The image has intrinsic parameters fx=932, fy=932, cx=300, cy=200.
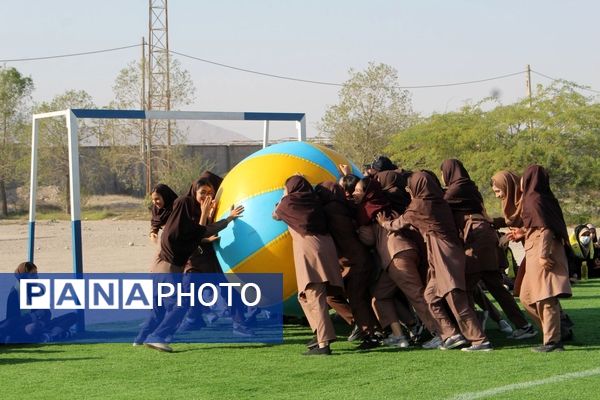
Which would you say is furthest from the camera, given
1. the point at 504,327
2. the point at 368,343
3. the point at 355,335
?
the point at 504,327

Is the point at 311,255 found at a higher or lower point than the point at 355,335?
higher

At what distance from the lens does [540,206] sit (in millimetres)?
8383

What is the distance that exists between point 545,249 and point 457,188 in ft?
3.96

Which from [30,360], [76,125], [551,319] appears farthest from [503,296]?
[76,125]

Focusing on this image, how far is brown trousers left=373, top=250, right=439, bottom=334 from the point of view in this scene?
8.97 meters

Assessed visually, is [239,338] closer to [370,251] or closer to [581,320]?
[370,251]

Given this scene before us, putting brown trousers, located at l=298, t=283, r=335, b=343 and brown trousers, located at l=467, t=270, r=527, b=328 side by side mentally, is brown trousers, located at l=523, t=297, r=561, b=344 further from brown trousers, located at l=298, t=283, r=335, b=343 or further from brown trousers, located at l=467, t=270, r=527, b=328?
brown trousers, located at l=298, t=283, r=335, b=343

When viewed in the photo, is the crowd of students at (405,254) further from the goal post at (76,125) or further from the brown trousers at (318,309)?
the goal post at (76,125)

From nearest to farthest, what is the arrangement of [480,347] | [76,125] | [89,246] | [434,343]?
[480,347] → [434,343] → [76,125] → [89,246]

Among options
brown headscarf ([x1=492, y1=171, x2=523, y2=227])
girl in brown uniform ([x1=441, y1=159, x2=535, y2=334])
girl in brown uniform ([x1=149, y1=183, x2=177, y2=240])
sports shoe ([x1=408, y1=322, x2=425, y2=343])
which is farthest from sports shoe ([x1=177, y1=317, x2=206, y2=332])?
brown headscarf ([x1=492, y1=171, x2=523, y2=227])

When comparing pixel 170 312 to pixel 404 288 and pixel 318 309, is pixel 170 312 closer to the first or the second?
pixel 318 309

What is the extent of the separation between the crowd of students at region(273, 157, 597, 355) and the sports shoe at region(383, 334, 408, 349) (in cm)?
1

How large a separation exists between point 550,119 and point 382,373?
839 inches

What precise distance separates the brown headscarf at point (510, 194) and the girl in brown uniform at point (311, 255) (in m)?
1.74
